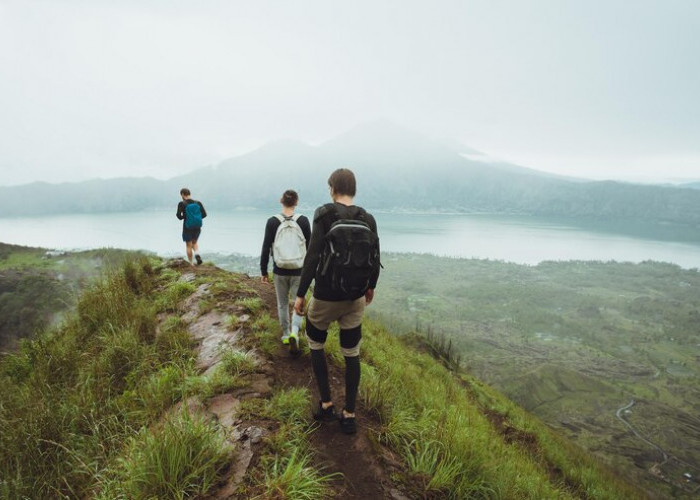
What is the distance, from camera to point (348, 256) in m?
→ 2.95

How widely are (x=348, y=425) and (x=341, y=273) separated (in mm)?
1610

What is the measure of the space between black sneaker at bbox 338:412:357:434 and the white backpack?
2073 mm

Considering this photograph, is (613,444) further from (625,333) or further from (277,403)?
(625,333)

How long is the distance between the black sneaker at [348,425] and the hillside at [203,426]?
9 cm

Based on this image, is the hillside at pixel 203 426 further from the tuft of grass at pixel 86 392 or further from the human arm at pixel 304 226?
the human arm at pixel 304 226

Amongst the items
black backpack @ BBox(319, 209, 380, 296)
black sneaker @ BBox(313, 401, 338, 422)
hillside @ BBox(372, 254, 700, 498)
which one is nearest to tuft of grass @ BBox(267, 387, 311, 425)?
black sneaker @ BBox(313, 401, 338, 422)

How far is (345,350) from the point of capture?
3.35 m

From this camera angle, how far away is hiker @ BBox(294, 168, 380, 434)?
2.98 meters

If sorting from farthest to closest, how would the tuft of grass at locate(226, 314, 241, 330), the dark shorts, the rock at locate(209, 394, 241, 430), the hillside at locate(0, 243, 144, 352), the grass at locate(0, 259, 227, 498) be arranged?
1. the dark shorts
2. the hillside at locate(0, 243, 144, 352)
3. the tuft of grass at locate(226, 314, 241, 330)
4. the rock at locate(209, 394, 241, 430)
5. the grass at locate(0, 259, 227, 498)

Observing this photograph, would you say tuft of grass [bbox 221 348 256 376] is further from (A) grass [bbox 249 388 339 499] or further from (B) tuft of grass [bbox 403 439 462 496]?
(B) tuft of grass [bbox 403 439 462 496]

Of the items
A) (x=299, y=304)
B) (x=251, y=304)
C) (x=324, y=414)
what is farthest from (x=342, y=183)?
(x=251, y=304)

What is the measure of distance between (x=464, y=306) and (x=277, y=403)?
386ft

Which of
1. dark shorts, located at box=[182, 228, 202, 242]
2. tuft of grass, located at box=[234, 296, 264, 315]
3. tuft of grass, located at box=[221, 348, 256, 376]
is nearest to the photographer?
tuft of grass, located at box=[221, 348, 256, 376]

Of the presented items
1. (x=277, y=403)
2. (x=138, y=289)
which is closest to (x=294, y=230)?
(x=277, y=403)
